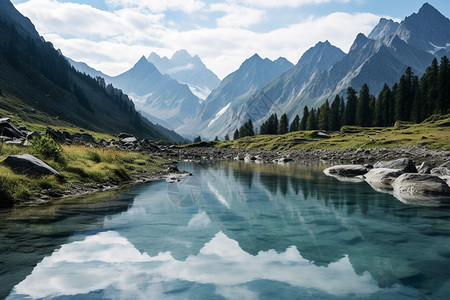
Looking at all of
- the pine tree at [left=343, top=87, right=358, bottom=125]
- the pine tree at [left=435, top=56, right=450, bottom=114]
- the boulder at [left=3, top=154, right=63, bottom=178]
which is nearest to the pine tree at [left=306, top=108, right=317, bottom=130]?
the pine tree at [left=343, top=87, right=358, bottom=125]

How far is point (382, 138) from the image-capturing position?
2534 inches

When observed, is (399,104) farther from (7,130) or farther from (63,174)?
(63,174)

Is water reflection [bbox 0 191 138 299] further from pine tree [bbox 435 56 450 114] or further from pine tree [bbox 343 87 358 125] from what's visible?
pine tree [bbox 343 87 358 125]

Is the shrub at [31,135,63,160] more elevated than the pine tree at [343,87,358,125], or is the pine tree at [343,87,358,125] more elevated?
the pine tree at [343,87,358,125]

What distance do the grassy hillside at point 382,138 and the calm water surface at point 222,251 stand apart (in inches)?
1534

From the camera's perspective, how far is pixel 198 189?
887 inches

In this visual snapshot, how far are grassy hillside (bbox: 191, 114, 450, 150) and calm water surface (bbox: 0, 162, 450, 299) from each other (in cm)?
3897

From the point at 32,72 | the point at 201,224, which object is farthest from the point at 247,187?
the point at 32,72

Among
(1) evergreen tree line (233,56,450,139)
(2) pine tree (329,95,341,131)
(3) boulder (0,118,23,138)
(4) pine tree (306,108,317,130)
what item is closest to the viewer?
(3) boulder (0,118,23,138)

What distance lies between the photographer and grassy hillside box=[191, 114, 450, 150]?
53694mm

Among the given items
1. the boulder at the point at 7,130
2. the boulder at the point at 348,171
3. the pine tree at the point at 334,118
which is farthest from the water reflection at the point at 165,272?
the pine tree at the point at 334,118

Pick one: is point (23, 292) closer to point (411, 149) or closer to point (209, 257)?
point (209, 257)

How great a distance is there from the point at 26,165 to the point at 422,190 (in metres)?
23.1

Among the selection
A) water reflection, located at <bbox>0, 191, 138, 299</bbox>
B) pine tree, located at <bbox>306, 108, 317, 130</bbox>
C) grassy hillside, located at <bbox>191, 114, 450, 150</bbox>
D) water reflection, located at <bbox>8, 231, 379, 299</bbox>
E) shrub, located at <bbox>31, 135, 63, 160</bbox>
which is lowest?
water reflection, located at <bbox>8, 231, 379, 299</bbox>
